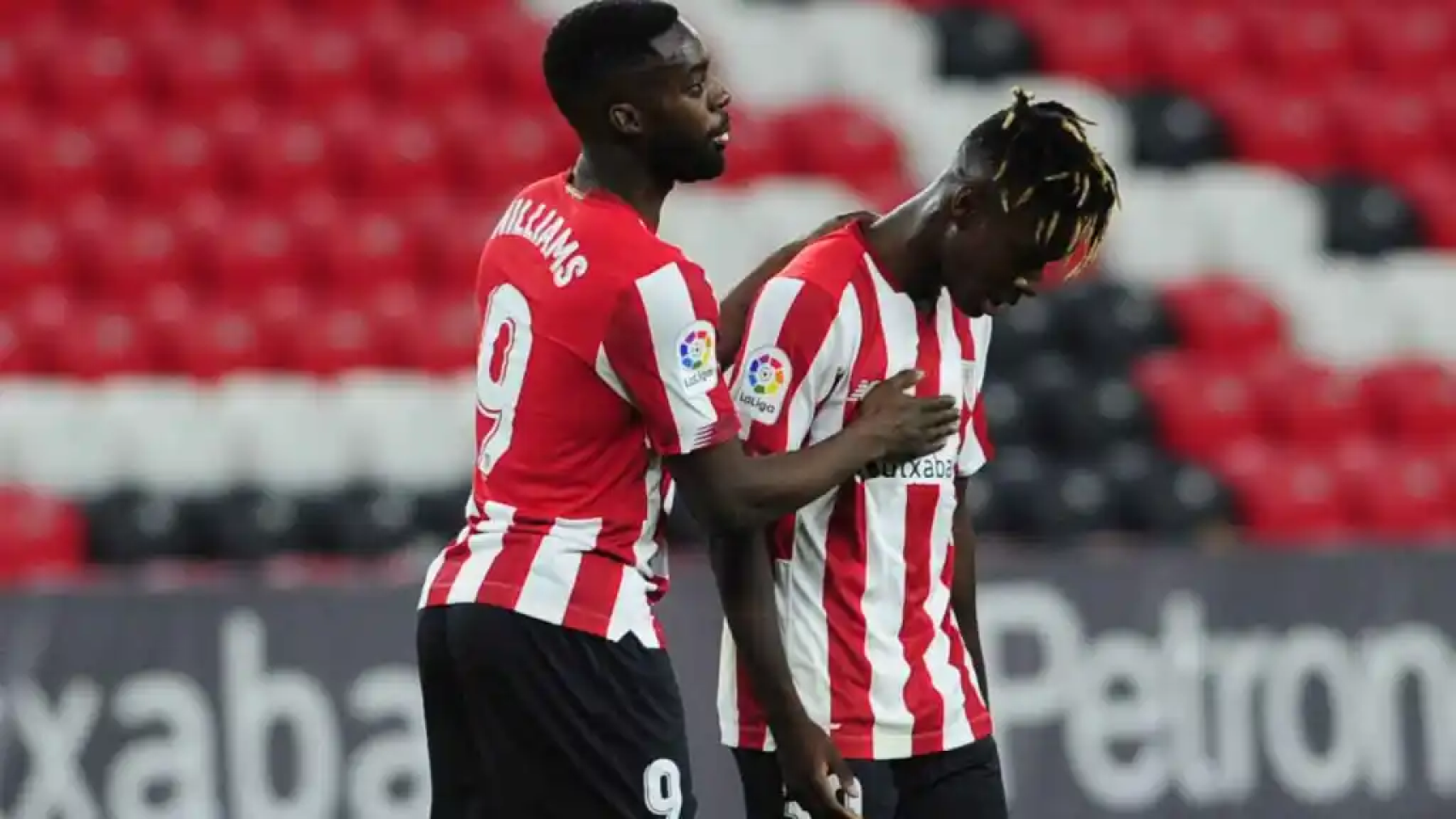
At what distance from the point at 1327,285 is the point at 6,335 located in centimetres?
549

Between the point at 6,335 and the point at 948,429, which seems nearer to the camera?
the point at 948,429

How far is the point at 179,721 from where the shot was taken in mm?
6660

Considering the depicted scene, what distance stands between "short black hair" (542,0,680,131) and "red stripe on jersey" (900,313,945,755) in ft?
2.30

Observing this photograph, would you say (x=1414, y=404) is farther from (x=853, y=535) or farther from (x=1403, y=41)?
(x=853, y=535)

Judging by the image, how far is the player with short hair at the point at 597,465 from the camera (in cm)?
369

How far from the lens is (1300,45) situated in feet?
39.3

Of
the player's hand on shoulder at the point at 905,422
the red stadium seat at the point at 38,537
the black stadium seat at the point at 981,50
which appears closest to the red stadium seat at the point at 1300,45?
the black stadium seat at the point at 981,50

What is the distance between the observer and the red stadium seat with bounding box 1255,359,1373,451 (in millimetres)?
9734

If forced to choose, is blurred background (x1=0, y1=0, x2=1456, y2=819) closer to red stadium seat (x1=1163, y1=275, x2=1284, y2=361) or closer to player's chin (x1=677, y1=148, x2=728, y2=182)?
red stadium seat (x1=1163, y1=275, x2=1284, y2=361)

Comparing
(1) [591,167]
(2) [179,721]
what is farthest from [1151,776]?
(1) [591,167]

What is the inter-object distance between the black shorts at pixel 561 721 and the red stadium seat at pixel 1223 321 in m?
6.81

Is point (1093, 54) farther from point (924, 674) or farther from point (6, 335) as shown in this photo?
point (924, 674)

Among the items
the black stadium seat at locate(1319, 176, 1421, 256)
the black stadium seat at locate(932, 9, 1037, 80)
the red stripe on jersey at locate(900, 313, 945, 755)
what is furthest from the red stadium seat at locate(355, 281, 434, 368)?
the red stripe on jersey at locate(900, 313, 945, 755)

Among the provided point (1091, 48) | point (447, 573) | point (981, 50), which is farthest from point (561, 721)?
point (1091, 48)
